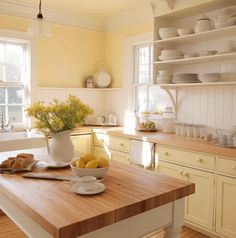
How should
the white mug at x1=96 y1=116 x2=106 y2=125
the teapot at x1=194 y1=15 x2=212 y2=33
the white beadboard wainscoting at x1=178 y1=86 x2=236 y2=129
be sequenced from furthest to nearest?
1. the white mug at x1=96 y1=116 x2=106 y2=125
2. the white beadboard wainscoting at x1=178 y1=86 x2=236 y2=129
3. the teapot at x1=194 y1=15 x2=212 y2=33

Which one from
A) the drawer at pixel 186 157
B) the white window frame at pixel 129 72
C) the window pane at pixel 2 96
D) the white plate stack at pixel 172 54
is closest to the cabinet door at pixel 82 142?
the white window frame at pixel 129 72

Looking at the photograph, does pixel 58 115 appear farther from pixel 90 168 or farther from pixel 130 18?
pixel 130 18

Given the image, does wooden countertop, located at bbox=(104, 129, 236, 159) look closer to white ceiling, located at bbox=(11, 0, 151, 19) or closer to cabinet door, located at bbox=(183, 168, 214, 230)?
cabinet door, located at bbox=(183, 168, 214, 230)

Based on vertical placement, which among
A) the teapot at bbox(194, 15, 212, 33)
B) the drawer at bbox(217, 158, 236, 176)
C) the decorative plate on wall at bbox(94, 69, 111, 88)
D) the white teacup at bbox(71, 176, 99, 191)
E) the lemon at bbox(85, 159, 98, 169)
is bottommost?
the drawer at bbox(217, 158, 236, 176)

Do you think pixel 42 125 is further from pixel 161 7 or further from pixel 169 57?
pixel 161 7

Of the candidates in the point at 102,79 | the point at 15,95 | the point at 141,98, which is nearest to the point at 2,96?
the point at 15,95

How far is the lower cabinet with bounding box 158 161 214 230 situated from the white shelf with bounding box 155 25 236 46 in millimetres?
1383

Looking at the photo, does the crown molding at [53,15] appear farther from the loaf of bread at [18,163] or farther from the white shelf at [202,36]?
the loaf of bread at [18,163]


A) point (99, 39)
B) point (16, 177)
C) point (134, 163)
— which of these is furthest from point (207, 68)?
point (16, 177)

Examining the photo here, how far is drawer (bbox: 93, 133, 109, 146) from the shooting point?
3.76 meters

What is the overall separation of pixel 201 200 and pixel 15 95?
2786mm

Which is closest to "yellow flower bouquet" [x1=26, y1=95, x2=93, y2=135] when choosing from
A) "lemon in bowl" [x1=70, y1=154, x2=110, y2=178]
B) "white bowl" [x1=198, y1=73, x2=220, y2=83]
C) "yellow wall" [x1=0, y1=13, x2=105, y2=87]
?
"lemon in bowl" [x1=70, y1=154, x2=110, y2=178]

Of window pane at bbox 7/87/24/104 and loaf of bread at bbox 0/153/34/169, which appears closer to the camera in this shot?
loaf of bread at bbox 0/153/34/169

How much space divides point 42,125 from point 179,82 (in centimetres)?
189
